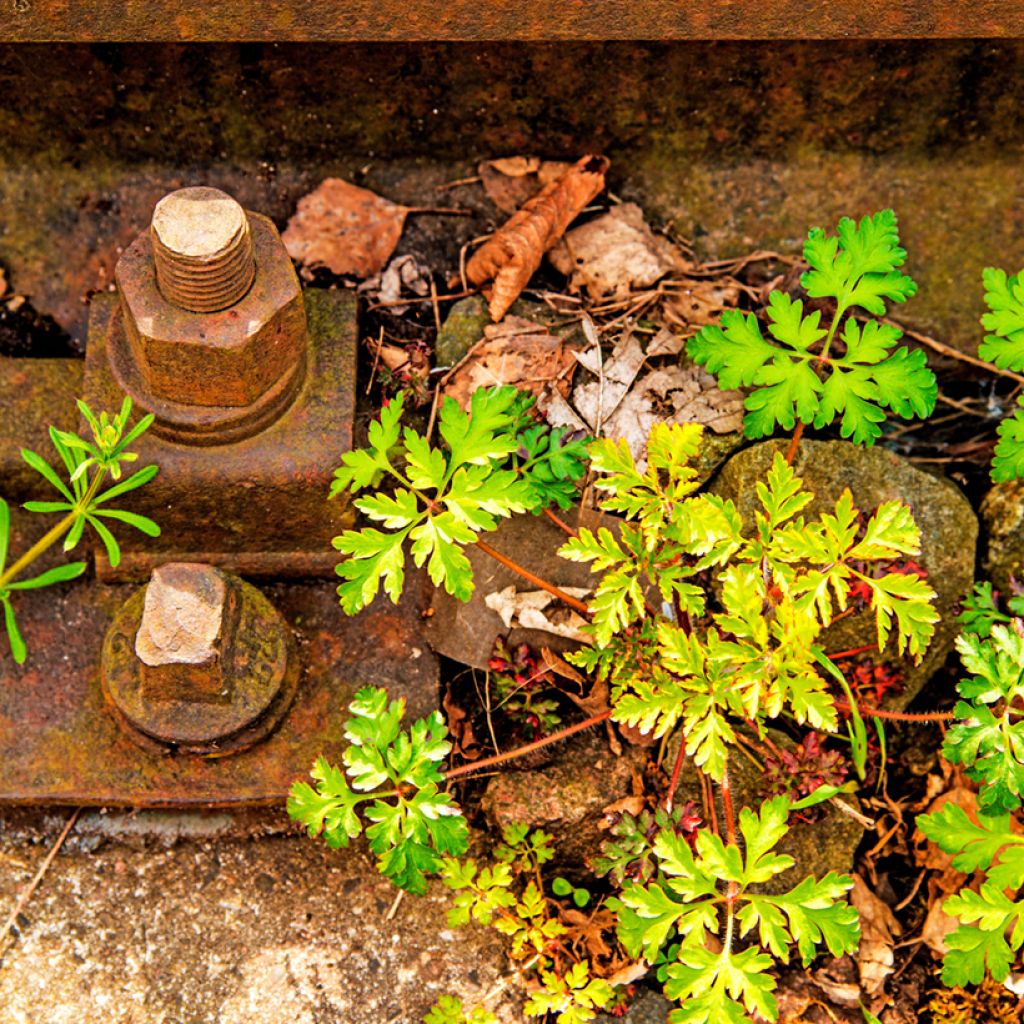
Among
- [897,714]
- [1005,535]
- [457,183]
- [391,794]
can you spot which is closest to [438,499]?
[391,794]

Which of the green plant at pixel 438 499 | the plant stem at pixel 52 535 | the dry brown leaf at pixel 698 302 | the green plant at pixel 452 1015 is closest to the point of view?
A: the green plant at pixel 438 499

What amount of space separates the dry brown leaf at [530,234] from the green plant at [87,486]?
104 cm

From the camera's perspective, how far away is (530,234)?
10.2 ft

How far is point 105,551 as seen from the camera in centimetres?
296

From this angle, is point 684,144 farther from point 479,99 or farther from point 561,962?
point 561,962

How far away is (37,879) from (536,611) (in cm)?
146

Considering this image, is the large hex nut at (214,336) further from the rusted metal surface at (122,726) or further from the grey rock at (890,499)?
the grey rock at (890,499)

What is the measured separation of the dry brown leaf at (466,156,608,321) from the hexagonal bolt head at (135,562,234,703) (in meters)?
1.12

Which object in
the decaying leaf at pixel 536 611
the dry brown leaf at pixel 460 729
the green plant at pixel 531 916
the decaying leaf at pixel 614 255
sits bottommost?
the green plant at pixel 531 916

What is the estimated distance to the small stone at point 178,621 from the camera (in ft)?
8.22

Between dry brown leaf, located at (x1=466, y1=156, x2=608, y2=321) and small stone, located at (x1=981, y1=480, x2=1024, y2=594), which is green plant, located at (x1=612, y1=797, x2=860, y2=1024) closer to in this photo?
small stone, located at (x1=981, y1=480, x2=1024, y2=594)

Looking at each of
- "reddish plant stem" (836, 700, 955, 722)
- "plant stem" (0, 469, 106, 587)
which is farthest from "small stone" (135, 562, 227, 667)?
"reddish plant stem" (836, 700, 955, 722)

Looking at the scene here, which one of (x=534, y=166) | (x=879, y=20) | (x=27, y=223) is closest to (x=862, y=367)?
(x=879, y=20)

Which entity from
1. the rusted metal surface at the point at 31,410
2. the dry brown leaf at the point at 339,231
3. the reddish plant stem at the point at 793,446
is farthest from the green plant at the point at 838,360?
the rusted metal surface at the point at 31,410
